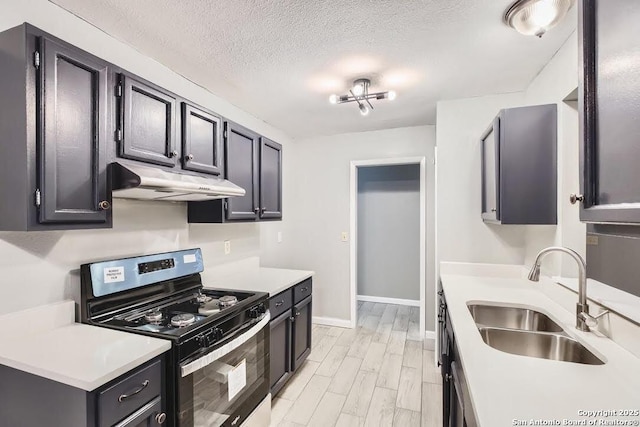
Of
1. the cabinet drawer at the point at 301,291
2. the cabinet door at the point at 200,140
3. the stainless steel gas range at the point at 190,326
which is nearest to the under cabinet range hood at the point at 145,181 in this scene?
the cabinet door at the point at 200,140

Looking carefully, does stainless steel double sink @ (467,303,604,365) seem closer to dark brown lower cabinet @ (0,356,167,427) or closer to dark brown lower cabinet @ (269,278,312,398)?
dark brown lower cabinet @ (269,278,312,398)

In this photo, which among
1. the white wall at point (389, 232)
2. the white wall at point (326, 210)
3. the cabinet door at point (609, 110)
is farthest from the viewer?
the white wall at point (389, 232)

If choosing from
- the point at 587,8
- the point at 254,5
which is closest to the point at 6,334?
the point at 254,5

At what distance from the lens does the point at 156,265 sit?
6.38 ft

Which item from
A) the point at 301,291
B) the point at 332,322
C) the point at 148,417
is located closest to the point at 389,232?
the point at 332,322

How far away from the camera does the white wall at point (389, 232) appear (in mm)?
4711

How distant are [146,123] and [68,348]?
1139mm

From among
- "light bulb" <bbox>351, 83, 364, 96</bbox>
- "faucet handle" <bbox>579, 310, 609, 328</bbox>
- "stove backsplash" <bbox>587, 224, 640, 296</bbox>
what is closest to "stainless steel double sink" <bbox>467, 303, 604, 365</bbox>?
"faucet handle" <bbox>579, 310, 609, 328</bbox>

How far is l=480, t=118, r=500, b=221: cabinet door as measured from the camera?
2.03 meters

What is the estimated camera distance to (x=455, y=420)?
1437 mm

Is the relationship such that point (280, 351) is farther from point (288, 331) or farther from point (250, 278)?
point (250, 278)

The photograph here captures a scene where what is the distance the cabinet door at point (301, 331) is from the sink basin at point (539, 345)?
5.02ft

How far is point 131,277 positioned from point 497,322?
7.34ft

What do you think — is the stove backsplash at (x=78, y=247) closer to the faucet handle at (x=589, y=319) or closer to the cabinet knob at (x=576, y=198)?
the cabinet knob at (x=576, y=198)
